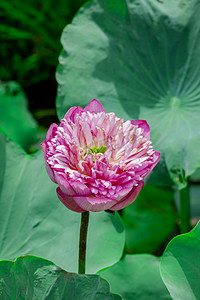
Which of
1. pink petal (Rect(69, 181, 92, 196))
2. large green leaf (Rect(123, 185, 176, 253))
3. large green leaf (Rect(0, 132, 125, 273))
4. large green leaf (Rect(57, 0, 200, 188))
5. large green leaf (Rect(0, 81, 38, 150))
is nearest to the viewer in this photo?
pink petal (Rect(69, 181, 92, 196))

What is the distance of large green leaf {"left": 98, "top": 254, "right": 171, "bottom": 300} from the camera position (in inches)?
29.4

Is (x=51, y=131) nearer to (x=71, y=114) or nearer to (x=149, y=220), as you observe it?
(x=71, y=114)

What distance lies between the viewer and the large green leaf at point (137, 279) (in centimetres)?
75

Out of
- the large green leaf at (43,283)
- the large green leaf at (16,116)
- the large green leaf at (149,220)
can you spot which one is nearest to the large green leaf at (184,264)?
the large green leaf at (43,283)

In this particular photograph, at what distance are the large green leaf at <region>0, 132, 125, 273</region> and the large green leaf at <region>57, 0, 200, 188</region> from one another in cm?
19

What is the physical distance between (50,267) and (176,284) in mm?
171

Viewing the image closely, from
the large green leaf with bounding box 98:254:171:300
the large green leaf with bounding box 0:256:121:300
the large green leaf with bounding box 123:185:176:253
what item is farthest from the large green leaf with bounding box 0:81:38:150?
the large green leaf with bounding box 0:256:121:300

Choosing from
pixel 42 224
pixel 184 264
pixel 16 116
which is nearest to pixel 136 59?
pixel 42 224

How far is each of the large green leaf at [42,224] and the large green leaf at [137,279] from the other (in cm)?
6

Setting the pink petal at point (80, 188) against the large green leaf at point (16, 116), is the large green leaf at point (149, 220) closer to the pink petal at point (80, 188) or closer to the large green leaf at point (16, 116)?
the large green leaf at point (16, 116)

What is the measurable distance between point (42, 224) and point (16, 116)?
860 mm

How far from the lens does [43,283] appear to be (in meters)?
0.55

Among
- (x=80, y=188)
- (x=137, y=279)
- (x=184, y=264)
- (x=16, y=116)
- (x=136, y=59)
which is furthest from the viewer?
(x=16, y=116)

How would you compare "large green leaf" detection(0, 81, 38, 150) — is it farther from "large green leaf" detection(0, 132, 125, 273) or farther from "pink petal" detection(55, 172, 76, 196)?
"pink petal" detection(55, 172, 76, 196)
